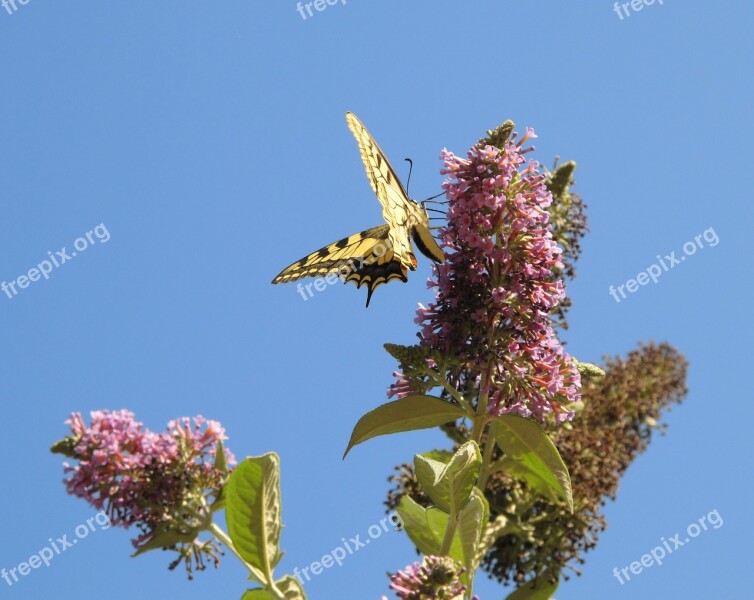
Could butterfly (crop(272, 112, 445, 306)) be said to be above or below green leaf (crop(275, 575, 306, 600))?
above

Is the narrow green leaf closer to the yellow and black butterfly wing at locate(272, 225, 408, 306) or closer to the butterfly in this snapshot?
A: the butterfly

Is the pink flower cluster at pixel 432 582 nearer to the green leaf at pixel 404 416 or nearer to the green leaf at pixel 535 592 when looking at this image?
the green leaf at pixel 404 416

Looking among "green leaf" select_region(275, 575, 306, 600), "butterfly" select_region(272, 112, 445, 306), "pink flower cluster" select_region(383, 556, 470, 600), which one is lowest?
"pink flower cluster" select_region(383, 556, 470, 600)

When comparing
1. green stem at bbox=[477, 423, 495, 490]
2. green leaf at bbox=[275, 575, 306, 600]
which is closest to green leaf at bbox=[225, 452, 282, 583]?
green leaf at bbox=[275, 575, 306, 600]

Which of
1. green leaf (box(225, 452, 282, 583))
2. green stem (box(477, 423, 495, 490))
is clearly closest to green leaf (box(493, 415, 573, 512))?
green stem (box(477, 423, 495, 490))

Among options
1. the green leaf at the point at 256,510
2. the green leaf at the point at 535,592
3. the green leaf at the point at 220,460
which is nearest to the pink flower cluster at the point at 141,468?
the green leaf at the point at 220,460

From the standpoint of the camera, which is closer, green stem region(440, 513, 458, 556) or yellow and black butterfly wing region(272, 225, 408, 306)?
green stem region(440, 513, 458, 556)

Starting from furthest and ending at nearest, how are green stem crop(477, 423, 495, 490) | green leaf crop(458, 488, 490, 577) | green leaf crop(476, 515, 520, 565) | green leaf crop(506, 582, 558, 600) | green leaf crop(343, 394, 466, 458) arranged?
green leaf crop(476, 515, 520, 565) < green leaf crop(506, 582, 558, 600) < green stem crop(477, 423, 495, 490) < green leaf crop(343, 394, 466, 458) < green leaf crop(458, 488, 490, 577)

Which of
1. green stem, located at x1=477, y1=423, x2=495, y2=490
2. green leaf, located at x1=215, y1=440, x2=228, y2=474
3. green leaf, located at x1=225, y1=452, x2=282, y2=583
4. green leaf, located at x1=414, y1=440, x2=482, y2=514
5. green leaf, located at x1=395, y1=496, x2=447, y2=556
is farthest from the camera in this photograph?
green leaf, located at x1=215, y1=440, x2=228, y2=474
